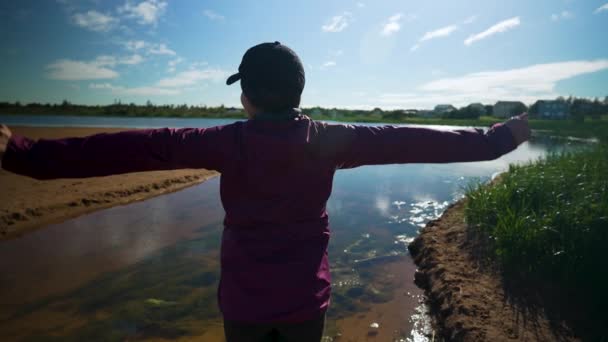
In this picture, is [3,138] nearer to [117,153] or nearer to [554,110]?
[117,153]

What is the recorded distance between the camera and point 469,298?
13.1 feet

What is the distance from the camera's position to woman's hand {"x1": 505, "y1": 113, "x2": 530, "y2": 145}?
1674 mm

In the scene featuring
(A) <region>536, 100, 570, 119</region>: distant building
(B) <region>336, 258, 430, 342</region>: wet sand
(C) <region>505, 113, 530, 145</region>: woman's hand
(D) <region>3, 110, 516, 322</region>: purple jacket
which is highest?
(A) <region>536, 100, 570, 119</region>: distant building

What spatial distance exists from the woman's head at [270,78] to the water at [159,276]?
3.48 meters

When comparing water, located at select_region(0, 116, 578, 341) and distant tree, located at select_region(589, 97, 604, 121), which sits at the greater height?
distant tree, located at select_region(589, 97, 604, 121)

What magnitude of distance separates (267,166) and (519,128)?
1.32m

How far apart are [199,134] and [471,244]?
17.8 ft

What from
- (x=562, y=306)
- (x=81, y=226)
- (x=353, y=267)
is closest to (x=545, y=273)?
(x=562, y=306)

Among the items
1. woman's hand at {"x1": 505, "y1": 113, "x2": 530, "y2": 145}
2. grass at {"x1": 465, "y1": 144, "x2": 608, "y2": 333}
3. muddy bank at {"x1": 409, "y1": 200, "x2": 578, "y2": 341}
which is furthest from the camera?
grass at {"x1": 465, "y1": 144, "x2": 608, "y2": 333}

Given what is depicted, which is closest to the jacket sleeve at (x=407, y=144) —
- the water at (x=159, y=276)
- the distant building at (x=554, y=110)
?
the water at (x=159, y=276)

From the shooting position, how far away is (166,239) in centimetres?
711

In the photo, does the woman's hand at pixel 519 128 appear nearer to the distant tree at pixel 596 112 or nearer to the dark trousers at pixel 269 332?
the dark trousers at pixel 269 332

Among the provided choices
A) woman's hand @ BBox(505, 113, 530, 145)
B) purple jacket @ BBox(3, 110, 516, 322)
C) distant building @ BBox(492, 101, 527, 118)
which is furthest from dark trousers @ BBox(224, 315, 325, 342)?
distant building @ BBox(492, 101, 527, 118)

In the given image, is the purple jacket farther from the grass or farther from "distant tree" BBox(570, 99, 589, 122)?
"distant tree" BBox(570, 99, 589, 122)
